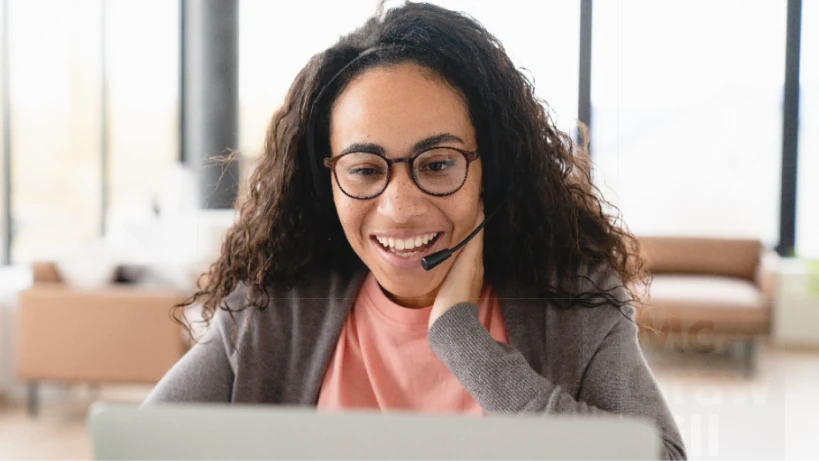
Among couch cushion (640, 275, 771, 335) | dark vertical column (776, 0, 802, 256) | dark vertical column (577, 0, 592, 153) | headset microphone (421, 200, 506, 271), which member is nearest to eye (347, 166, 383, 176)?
headset microphone (421, 200, 506, 271)

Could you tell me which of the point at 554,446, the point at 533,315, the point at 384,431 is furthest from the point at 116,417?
the point at 533,315

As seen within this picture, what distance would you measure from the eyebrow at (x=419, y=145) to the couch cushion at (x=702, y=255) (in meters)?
0.24

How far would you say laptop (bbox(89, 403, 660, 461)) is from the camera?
61 cm

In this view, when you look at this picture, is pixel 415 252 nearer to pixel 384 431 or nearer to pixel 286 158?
pixel 286 158

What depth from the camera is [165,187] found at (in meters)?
0.95

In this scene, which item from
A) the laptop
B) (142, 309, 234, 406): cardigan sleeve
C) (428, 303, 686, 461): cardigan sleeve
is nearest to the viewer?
the laptop

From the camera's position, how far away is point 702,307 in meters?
0.89

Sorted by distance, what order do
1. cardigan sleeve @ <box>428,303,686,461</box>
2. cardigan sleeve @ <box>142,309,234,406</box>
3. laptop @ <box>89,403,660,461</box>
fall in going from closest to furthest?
laptop @ <box>89,403,660,461</box> → cardigan sleeve @ <box>428,303,686,461</box> → cardigan sleeve @ <box>142,309,234,406</box>

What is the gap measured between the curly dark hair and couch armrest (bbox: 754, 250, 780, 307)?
0.13 m

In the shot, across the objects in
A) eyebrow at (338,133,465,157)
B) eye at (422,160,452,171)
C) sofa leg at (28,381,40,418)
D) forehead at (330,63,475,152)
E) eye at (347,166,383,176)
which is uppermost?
forehead at (330,63,475,152)

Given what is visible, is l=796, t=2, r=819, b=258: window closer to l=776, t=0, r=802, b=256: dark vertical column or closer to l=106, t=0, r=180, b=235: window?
l=776, t=0, r=802, b=256: dark vertical column

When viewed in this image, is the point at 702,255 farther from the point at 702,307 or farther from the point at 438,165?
the point at 438,165

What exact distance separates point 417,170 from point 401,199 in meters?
0.04

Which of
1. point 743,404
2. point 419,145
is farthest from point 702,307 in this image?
point 419,145
